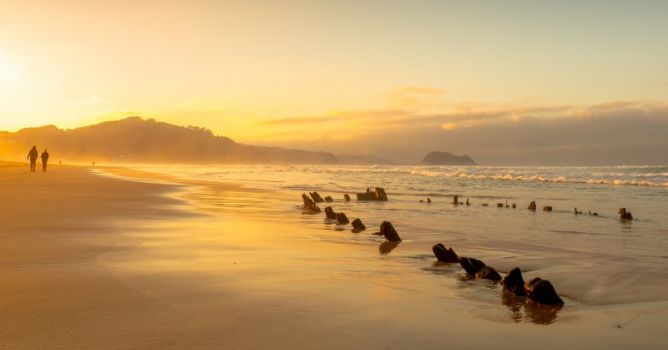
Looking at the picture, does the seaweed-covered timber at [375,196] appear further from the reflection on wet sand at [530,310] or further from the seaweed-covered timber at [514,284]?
the reflection on wet sand at [530,310]

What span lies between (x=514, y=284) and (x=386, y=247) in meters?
4.12

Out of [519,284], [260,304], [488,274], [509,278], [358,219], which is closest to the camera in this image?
[260,304]

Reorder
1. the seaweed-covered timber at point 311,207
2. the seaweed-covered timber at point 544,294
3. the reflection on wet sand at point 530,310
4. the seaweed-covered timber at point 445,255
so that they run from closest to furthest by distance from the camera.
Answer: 1. the reflection on wet sand at point 530,310
2. the seaweed-covered timber at point 544,294
3. the seaweed-covered timber at point 445,255
4. the seaweed-covered timber at point 311,207

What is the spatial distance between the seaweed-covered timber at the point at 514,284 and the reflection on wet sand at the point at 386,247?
10.8ft

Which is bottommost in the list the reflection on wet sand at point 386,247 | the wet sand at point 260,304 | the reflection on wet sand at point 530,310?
the reflection on wet sand at point 386,247

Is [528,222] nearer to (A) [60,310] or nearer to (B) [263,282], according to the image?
(B) [263,282]

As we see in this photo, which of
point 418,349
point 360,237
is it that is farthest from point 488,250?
point 418,349

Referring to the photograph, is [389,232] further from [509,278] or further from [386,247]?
[509,278]

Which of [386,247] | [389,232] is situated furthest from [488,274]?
[389,232]

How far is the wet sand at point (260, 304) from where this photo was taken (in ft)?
13.7

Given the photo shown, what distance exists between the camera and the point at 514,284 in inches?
248

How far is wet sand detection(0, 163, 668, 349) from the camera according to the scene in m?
4.16

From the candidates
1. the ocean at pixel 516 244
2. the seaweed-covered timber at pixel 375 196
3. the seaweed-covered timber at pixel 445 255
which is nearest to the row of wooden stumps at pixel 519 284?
the ocean at pixel 516 244

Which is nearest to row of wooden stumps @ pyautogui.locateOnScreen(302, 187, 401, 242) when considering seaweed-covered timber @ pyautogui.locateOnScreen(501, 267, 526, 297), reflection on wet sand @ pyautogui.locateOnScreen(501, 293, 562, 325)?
seaweed-covered timber @ pyautogui.locateOnScreen(501, 267, 526, 297)
